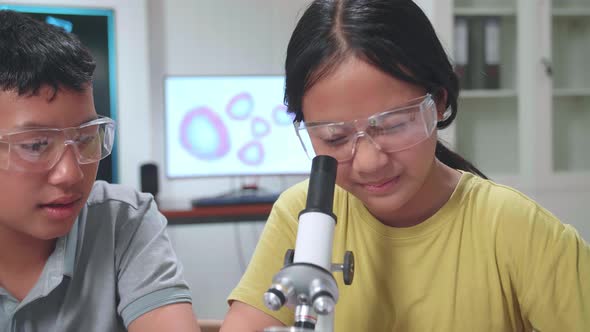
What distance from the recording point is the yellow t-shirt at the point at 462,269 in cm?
92

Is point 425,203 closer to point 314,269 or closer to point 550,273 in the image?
point 550,273

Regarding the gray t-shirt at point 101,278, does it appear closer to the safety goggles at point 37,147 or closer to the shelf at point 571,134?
the safety goggles at point 37,147

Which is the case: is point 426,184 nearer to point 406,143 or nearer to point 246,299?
point 406,143

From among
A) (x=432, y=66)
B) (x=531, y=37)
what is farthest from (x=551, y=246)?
(x=531, y=37)

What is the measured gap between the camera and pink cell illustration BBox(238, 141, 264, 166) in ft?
9.82

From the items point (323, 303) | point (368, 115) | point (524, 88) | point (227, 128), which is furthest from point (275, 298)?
point (524, 88)

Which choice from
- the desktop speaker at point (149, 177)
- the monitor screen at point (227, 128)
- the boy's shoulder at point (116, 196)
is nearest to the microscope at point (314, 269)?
the boy's shoulder at point (116, 196)

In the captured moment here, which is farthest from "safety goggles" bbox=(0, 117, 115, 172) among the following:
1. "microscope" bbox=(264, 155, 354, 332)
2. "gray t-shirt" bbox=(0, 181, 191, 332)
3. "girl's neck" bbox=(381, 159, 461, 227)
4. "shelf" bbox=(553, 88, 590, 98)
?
"shelf" bbox=(553, 88, 590, 98)

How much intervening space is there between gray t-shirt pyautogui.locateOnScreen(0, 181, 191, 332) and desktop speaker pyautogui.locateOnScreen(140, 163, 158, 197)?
1.83 metres

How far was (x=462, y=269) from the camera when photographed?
3.21 feet

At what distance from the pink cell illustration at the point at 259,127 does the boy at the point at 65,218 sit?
5.87 ft

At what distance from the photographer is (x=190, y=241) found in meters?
3.54

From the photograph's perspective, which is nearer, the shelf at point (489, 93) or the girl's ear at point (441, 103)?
the girl's ear at point (441, 103)

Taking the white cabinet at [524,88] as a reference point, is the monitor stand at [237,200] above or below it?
below
